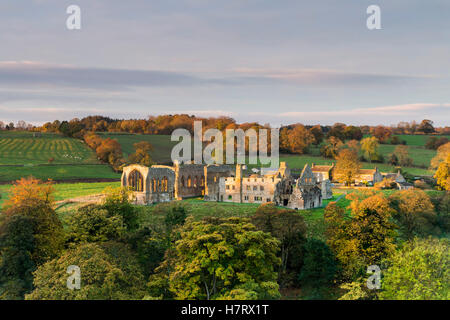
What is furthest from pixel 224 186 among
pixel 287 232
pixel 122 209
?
pixel 287 232

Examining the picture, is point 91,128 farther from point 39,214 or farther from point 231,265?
point 231,265

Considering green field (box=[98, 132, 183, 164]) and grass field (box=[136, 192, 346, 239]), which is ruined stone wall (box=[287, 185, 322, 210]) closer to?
grass field (box=[136, 192, 346, 239])

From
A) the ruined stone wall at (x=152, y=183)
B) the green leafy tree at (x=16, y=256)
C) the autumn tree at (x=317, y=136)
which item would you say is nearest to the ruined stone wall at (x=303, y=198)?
the ruined stone wall at (x=152, y=183)

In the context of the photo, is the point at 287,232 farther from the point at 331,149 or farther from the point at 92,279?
the point at 331,149

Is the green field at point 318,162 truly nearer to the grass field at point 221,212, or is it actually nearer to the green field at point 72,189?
the green field at point 72,189

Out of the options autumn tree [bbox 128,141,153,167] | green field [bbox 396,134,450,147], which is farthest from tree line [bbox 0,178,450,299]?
green field [bbox 396,134,450,147]
